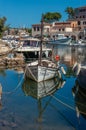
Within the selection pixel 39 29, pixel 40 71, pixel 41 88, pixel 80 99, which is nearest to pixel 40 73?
pixel 40 71

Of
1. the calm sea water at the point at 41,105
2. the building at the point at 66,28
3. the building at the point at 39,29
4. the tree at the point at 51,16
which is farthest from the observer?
the tree at the point at 51,16

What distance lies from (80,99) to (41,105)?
11.2ft

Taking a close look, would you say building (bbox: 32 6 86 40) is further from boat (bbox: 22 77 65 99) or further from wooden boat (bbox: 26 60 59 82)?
boat (bbox: 22 77 65 99)

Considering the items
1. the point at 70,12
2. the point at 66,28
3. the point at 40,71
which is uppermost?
the point at 70,12

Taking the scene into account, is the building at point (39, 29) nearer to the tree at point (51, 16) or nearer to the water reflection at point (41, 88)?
the tree at point (51, 16)

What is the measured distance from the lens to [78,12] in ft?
466

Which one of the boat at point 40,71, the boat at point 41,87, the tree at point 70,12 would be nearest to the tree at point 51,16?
the tree at point 70,12

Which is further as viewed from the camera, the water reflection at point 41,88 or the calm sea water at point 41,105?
the water reflection at point 41,88

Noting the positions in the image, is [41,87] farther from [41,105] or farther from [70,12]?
[70,12]

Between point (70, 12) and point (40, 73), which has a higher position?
point (70, 12)

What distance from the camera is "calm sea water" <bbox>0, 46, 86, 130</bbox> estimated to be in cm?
1803

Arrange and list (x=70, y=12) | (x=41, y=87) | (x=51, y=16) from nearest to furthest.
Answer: (x=41, y=87), (x=51, y=16), (x=70, y=12)

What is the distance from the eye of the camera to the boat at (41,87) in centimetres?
2702

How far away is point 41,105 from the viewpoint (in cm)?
2273
